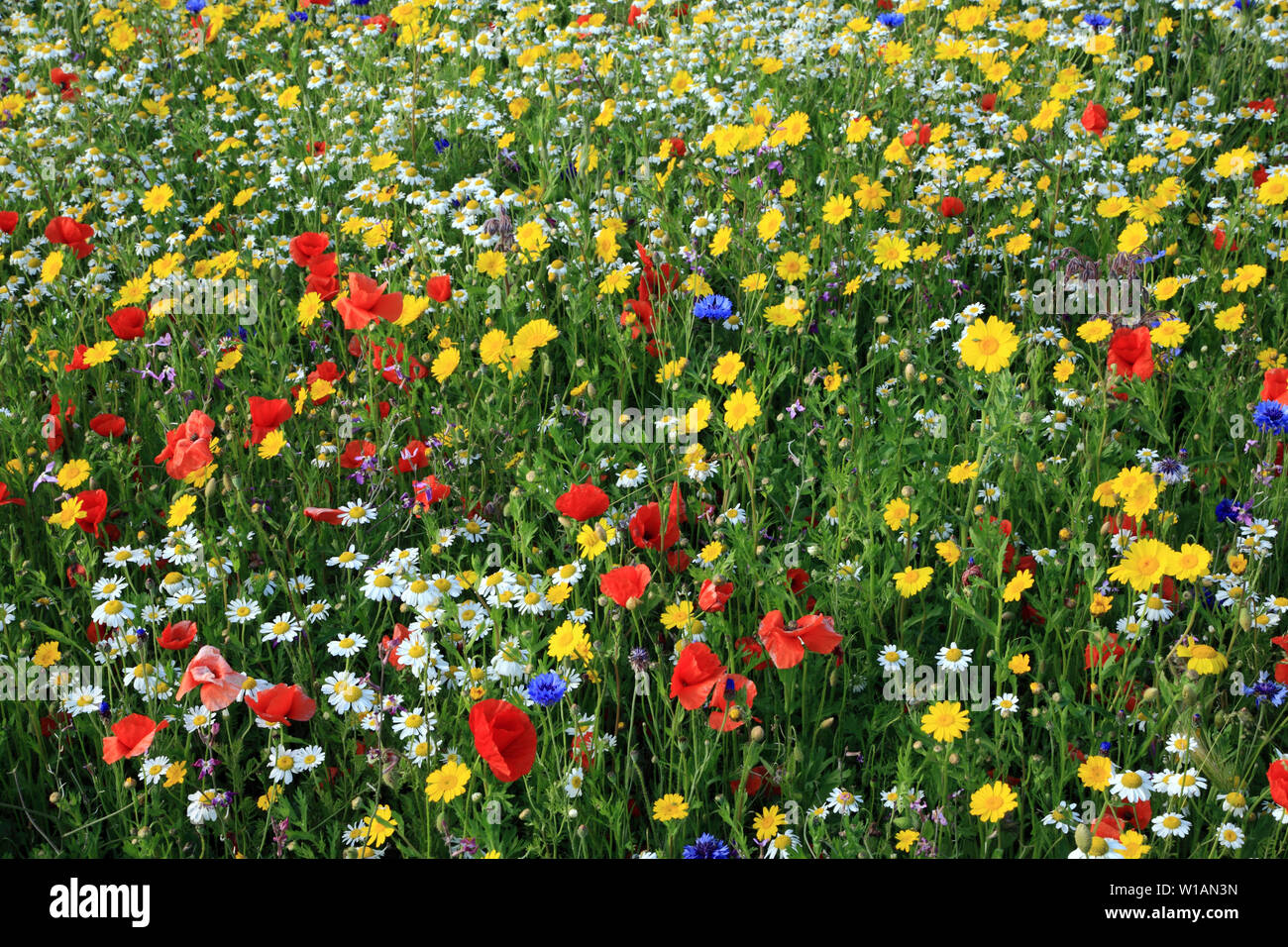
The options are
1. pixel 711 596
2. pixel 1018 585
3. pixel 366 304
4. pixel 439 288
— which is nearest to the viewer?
→ pixel 711 596

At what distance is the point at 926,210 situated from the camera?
3.82 meters

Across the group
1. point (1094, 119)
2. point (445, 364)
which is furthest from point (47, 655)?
point (1094, 119)

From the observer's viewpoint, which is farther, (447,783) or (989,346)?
(989,346)

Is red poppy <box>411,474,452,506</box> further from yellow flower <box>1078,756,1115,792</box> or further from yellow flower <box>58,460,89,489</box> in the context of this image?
yellow flower <box>1078,756,1115,792</box>

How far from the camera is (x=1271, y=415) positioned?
2645 millimetres

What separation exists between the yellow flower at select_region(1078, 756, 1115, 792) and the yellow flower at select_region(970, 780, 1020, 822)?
151 millimetres

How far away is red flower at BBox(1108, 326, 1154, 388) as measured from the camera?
8.59 feet

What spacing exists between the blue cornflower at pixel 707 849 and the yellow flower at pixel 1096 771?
68 cm

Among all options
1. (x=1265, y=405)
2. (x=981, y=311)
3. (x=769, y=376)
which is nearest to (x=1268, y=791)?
(x=1265, y=405)

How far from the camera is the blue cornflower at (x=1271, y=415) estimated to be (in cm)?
263

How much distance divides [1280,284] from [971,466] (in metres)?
1.59

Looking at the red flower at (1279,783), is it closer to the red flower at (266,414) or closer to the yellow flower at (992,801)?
the yellow flower at (992,801)

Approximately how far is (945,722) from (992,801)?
18 cm

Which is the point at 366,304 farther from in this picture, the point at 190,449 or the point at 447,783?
the point at 447,783
